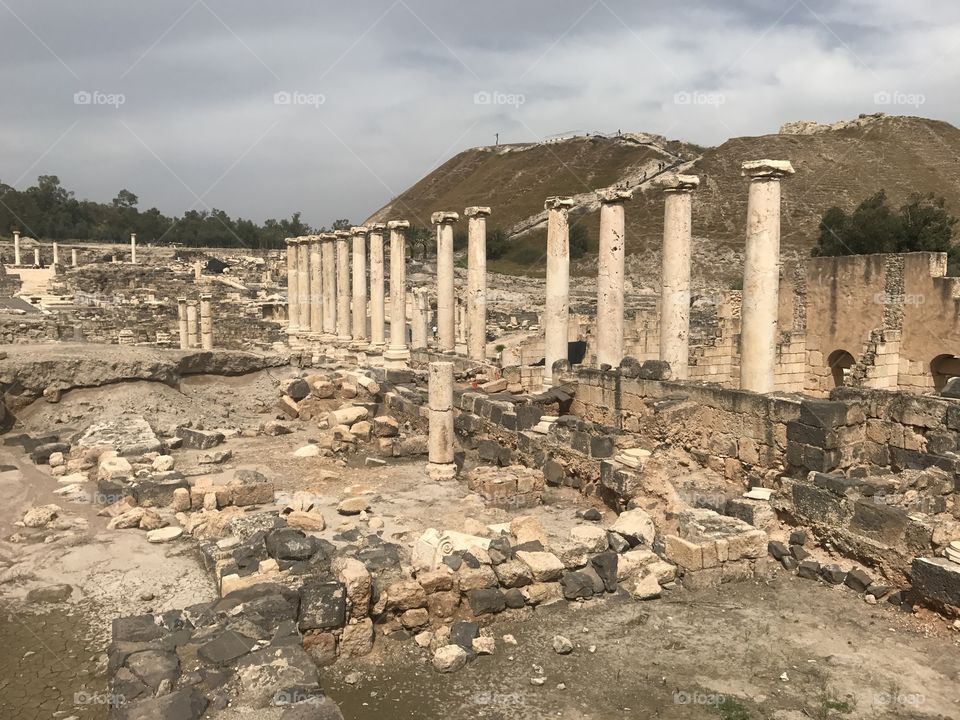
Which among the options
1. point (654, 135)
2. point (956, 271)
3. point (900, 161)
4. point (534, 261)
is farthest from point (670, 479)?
point (654, 135)

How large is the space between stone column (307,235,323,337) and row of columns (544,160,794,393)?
17.7 metres

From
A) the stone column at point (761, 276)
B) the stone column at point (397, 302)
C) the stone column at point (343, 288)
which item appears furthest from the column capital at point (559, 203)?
the stone column at point (343, 288)

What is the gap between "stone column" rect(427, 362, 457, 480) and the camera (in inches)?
534

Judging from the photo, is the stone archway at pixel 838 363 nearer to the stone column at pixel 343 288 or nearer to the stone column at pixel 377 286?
the stone column at pixel 377 286

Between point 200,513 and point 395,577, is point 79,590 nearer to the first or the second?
point 200,513

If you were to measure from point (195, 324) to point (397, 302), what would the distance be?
1381 cm

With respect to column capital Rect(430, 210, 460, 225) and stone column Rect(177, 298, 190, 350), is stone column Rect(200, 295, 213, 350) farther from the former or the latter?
column capital Rect(430, 210, 460, 225)

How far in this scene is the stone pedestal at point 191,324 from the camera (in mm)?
32969

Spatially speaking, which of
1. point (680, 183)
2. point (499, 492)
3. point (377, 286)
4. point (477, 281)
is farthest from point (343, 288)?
point (499, 492)

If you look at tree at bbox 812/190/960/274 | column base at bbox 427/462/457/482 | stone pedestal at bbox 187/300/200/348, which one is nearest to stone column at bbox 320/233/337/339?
stone pedestal at bbox 187/300/200/348

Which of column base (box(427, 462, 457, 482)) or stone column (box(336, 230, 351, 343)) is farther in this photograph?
stone column (box(336, 230, 351, 343))

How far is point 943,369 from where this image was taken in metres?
19.5

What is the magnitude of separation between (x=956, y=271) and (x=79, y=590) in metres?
37.6

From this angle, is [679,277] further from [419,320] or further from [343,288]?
[343,288]
